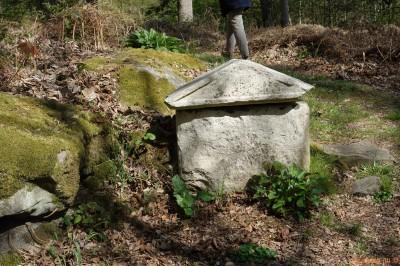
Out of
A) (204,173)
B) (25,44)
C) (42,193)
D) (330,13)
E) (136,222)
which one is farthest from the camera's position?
(330,13)

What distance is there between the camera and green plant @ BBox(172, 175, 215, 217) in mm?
4355

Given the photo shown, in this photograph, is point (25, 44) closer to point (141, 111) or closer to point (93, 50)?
point (93, 50)

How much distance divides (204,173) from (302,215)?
1.02 m

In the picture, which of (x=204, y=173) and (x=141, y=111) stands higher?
(x=141, y=111)

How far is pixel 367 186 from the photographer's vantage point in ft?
16.2

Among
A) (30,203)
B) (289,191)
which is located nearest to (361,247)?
(289,191)

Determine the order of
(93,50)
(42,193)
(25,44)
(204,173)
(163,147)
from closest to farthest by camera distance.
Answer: (42,193) < (204,173) < (163,147) < (25,44) < (93,50)

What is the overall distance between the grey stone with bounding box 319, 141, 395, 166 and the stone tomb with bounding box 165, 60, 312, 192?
90 centimetres

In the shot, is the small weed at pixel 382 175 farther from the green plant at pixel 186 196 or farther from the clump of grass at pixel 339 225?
the green plant at pixel 186 196

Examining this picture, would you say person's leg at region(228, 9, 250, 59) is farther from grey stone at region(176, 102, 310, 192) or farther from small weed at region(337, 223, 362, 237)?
small weed at region(337, 223, 362, 237)

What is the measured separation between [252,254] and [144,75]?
2.67 m

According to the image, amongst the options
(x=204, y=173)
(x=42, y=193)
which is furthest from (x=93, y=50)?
(x=42, y=193)

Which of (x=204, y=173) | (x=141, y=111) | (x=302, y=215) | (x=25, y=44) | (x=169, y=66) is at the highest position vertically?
(x=25, y=44)

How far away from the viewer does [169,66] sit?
6.39 metres
